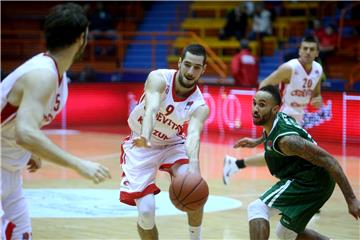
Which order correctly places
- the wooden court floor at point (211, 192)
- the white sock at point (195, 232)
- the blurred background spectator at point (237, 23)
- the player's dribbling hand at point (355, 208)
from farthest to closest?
the blurred background spectator at point (237, 23) < the wooden court floor at point (211, 192) < the white sock at point (195, 232) < the player's dribbling hand at point (355, 208)

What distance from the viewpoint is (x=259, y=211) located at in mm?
6031

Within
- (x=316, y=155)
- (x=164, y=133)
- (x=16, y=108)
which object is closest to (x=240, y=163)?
(x=164, y=133)

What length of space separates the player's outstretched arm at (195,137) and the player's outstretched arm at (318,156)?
0.70m

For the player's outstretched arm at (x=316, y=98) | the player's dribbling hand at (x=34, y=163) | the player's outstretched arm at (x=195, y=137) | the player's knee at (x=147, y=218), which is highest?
the player's dribbling hand at (x=34, y=163)

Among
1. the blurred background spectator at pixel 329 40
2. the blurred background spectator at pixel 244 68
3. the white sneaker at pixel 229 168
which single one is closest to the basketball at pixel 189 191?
the white sneaker at pixel 229 168

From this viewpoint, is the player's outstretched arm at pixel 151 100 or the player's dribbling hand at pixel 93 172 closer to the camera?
the player's dribbling hand at pixel 93 172

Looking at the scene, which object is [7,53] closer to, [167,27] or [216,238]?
[167,27]

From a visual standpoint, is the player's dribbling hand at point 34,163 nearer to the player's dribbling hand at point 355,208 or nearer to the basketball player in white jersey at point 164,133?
the basketball player in white jersey at point 164,133

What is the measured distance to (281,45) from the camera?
20688 millimetres

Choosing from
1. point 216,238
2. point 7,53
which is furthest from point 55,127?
point 216,238

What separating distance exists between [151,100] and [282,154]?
1.15 m

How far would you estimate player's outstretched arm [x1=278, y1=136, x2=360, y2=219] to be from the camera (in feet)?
18.6

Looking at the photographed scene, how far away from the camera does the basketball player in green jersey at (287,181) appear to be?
5930mm

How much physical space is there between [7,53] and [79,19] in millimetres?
18394
